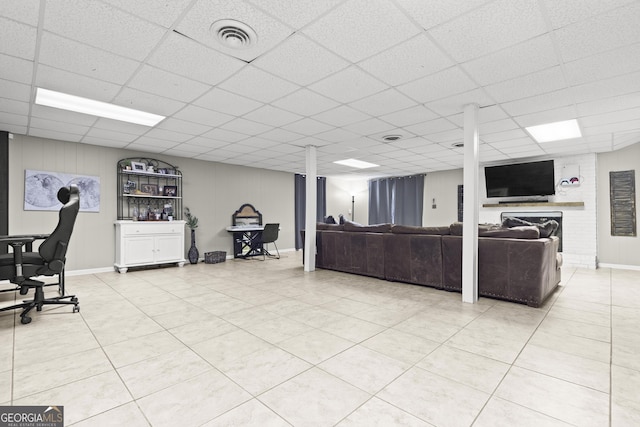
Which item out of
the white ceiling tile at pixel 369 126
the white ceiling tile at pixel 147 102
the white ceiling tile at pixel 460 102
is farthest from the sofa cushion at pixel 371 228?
the white ceiling tile at pixel 147 102

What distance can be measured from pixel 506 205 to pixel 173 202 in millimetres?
8004

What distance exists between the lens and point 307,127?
187 inches

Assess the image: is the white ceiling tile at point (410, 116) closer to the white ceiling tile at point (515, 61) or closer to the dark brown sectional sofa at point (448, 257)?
the white ceiling tile at point (515, 61)

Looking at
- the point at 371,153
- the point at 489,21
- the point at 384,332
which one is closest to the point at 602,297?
the point at 384,332

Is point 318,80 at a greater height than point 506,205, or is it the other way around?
point 318,80

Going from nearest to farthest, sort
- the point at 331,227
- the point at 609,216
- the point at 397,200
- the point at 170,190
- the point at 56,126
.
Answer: the point at 56,126 → the point at 331,227 → the point at 609,216 → the point at 170,190 → the point at 397,200

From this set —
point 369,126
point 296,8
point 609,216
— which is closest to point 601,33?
point 296,8

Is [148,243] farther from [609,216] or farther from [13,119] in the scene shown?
[609,216]

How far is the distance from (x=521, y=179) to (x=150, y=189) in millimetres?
8587

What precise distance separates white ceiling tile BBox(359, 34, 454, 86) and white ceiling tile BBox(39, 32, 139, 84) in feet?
7.32

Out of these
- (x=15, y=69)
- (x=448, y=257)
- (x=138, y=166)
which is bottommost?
(x=448, y=257)

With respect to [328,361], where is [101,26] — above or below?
above

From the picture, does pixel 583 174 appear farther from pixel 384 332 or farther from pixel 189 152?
pixel 189 152

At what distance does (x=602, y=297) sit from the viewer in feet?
12.9
